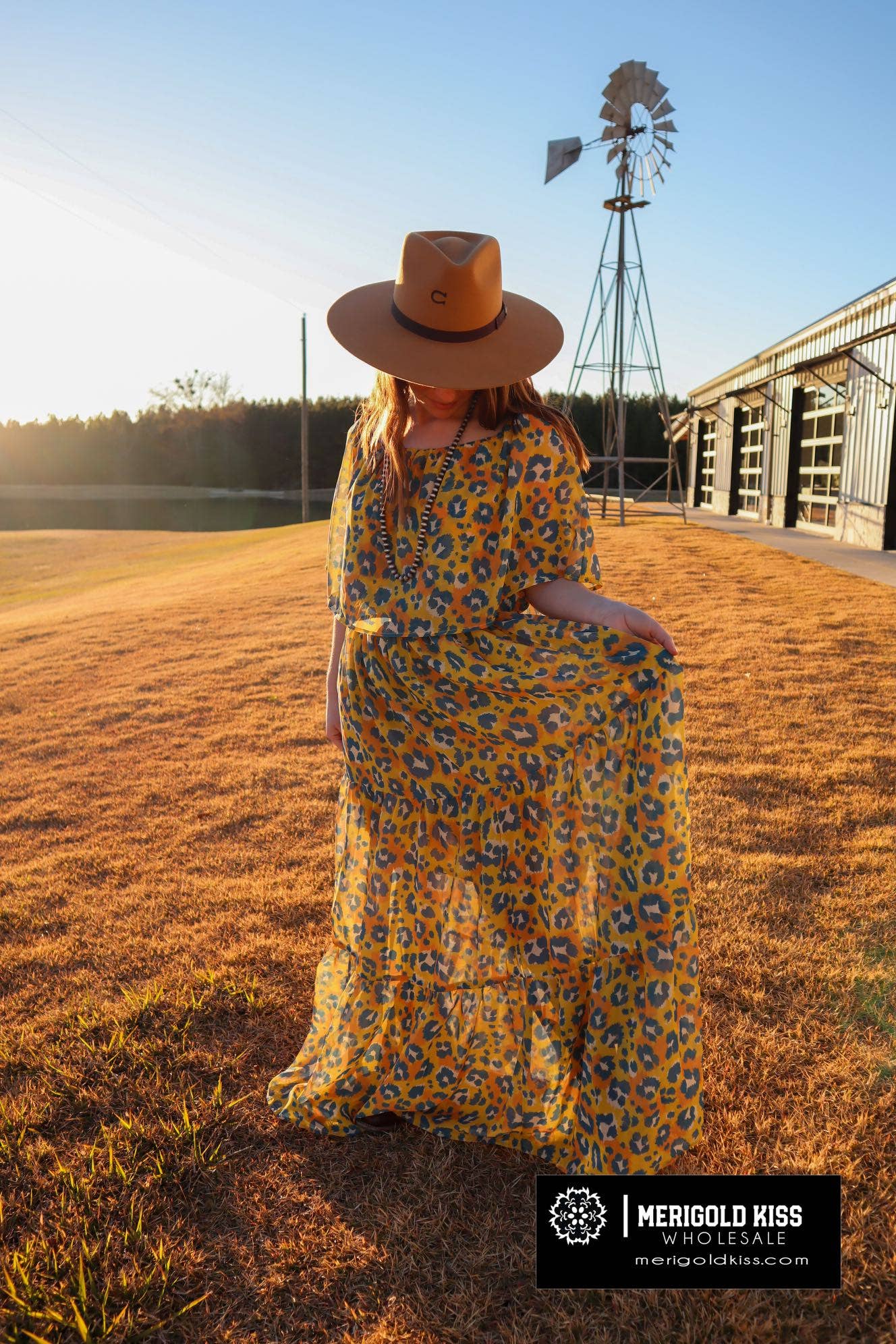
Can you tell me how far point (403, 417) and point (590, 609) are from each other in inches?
21.1

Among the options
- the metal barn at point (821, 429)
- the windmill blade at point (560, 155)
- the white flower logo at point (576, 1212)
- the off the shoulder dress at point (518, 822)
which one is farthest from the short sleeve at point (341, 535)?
the windmill blade at point (560, 155)

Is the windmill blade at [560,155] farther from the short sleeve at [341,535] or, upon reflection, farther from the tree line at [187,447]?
the tree line at [187,447]

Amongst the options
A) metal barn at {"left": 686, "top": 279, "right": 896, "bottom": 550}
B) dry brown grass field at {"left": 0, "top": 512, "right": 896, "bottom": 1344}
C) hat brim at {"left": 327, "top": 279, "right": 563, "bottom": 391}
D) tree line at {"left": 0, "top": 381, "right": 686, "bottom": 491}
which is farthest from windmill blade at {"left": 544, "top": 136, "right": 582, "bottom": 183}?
tree line at {"left": 0, "top": 381, "right": 686, "bottom": 491}

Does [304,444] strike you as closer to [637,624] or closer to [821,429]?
[821,429]

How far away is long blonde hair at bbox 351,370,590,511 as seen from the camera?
1740 mm

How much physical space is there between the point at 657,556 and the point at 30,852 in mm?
8240

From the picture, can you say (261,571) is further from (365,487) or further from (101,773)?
(365,487)

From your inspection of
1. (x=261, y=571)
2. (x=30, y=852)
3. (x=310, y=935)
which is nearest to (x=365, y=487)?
(x=310, y=935)

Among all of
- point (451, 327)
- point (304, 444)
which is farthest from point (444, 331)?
point (304, 444)

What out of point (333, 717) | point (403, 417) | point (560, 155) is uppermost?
point (560, 155)

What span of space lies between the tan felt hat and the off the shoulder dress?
0.13 meters

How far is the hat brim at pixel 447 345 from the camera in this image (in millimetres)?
1686

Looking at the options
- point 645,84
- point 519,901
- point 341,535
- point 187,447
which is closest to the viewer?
point 519,901

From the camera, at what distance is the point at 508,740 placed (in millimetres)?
1711
